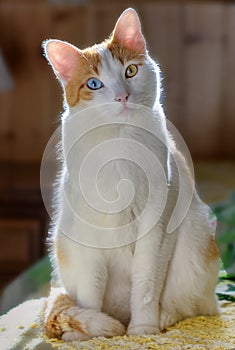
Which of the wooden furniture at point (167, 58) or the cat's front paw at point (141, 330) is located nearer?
the cat's front paw at point (141, 330)

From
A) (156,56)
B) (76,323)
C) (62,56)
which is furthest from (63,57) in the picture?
(156,56)

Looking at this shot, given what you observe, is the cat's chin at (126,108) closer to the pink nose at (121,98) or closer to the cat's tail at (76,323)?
the pink nose at (121,98)

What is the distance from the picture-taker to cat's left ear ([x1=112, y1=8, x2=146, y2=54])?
0.86 meters

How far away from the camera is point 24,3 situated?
3158 mm

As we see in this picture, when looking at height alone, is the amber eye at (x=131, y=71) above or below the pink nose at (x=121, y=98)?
above

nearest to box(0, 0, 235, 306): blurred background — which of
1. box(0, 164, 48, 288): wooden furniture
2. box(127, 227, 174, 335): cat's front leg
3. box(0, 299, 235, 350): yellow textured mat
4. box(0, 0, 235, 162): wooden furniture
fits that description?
box(0, 0, 235, 162): wooden furniture

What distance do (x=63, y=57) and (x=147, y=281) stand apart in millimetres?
300

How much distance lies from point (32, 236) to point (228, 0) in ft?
4.72

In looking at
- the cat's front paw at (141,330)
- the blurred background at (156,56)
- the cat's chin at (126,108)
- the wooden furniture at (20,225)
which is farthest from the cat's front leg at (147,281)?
the blurred background at (156,56)

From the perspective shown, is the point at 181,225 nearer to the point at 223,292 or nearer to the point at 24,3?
the point at 223,292

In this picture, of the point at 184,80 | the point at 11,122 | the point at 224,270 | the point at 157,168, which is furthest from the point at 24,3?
the point at 157,168

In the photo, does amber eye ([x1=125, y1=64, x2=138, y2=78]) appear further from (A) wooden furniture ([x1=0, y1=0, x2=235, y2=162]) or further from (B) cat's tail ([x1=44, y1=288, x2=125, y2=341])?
(A) wooden furniture ([x1=0, y1=0, x2=235, y2=162])

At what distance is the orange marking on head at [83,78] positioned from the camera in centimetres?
85

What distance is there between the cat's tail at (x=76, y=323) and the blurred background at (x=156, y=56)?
2150mm
